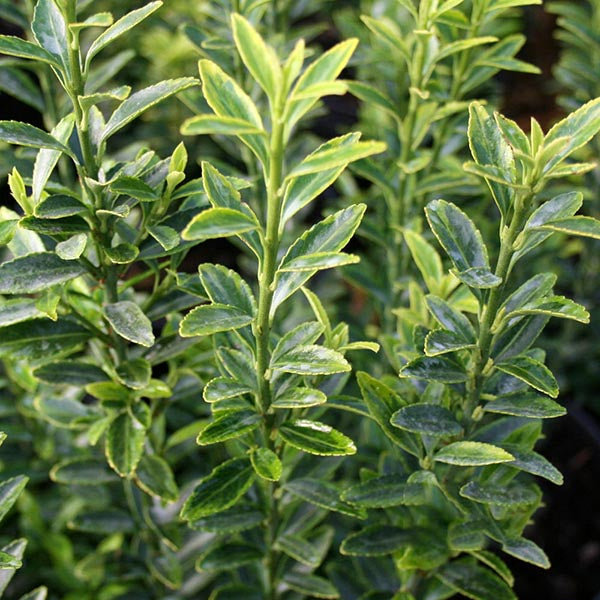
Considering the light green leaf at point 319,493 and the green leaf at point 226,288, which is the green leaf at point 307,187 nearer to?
the green leaf at point 226,288

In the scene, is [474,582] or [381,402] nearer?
[381,402]

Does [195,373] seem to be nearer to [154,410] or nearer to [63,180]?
[154,410]

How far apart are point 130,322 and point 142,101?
28cm

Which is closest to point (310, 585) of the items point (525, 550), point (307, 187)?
point (525, 550)

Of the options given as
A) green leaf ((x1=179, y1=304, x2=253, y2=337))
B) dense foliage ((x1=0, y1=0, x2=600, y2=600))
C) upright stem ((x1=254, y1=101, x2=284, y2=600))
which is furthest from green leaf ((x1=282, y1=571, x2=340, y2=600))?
green leaf ((x1=179, y1=304, x2=253, y2=337))

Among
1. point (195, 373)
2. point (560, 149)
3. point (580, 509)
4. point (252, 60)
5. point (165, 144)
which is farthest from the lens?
point (165, 144)

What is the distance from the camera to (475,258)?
3.12 ft

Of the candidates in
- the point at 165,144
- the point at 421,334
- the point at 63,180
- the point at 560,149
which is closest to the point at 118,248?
the point at 421,334

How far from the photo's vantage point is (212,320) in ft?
2.82

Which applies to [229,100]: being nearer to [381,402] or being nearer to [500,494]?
[381,402]

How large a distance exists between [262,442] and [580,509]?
1.49 meters

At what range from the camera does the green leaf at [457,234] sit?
0.94m

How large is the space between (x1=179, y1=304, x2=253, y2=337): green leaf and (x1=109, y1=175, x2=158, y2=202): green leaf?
6.1 inches

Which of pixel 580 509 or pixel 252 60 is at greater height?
pixel 252 60
